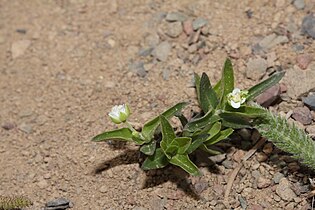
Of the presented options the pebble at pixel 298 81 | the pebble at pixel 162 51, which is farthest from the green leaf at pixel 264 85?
the pebble at pixel 162 51

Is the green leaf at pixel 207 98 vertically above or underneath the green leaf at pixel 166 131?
above

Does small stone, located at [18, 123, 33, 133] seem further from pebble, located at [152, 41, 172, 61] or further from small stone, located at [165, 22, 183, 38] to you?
small stone, located at [165, 22, 183, 38]

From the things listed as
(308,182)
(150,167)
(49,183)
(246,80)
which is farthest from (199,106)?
(49,183)

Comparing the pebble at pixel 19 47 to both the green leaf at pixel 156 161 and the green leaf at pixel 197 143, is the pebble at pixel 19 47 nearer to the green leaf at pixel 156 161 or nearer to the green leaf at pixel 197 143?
the green leaf at pixel 156 161

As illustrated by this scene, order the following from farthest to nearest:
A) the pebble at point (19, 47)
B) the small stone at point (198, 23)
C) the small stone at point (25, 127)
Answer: the pebble at point (19, 47) < the small stone at point (198, 23) < the small stone at point (25, 127)

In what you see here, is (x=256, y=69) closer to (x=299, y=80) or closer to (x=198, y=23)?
(x=299, y=80)

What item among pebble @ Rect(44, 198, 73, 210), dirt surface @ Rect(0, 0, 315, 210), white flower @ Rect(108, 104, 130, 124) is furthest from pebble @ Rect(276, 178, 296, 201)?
pebble @ Rect(44, 198, 73, 210)

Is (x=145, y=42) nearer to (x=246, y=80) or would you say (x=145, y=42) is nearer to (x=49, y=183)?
(x=246, y=80)
